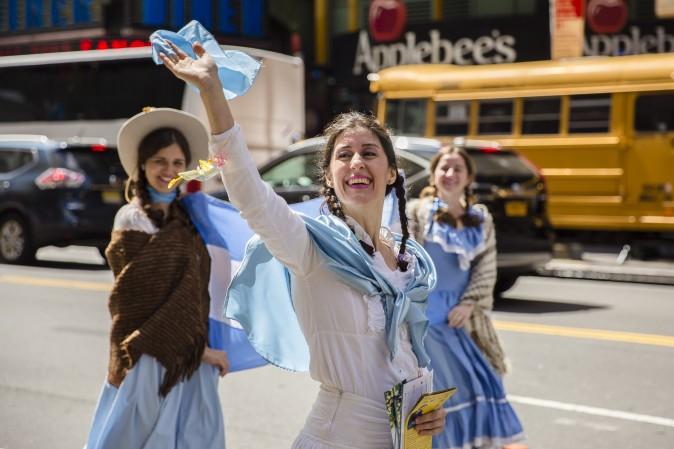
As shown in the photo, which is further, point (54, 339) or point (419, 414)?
point (54, 339)

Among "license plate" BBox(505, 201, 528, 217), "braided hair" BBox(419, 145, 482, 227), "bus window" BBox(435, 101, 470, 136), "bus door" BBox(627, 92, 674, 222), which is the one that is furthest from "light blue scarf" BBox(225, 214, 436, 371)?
"bus window" BBox(435, 101, 470, 136)

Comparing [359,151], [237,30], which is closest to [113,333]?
[359,151]

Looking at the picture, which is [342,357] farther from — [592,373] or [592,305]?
[592,305]

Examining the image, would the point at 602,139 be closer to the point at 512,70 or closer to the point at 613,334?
the point at 512,70

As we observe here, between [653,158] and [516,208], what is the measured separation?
5.19 meters

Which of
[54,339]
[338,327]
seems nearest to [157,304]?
[338,327]

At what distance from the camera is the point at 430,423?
284cm

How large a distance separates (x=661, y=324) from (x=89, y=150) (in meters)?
8.02

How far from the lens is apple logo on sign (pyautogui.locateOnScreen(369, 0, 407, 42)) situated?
2256cm

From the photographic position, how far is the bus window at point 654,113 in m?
15.0

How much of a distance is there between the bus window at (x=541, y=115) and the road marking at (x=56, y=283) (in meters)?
7.37

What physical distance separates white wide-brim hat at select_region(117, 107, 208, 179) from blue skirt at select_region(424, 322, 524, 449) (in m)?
1.49

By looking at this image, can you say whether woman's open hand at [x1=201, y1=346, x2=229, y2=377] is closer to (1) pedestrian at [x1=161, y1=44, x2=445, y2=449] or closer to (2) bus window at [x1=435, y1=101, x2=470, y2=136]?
(1) pedestrian at [x1=161, y1=44, x2=445, y2=449]

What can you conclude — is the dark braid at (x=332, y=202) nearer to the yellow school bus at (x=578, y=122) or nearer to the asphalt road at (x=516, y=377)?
the asphalt road at (x=516, y=377)
